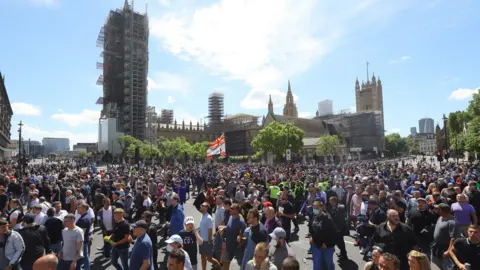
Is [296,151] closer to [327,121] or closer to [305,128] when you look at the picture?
[305,128]

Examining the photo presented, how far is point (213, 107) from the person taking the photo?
5241 inches

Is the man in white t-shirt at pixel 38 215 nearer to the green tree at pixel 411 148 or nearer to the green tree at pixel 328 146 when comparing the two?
the green tree at pixel 328 146

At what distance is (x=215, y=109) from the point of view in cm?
13300

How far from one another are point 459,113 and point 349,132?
40.0m

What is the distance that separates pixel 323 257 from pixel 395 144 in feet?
462

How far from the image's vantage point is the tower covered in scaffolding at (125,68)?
86.6 m

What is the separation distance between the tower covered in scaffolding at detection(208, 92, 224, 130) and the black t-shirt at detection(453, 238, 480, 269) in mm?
125206

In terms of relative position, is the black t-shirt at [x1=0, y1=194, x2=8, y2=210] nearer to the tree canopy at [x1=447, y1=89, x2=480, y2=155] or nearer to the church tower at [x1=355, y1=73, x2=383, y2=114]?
the tree canopy at [x1=447, y1=89, x2=480, y2=155]

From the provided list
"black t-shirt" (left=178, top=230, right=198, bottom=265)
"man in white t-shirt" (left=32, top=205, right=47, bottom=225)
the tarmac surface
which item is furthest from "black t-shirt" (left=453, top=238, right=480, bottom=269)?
"man in white t-shirt" (left=32, top=205, right=47, bottom=225)

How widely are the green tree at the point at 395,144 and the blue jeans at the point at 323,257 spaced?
131 m

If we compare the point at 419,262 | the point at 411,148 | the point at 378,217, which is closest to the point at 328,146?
the point at 378,217

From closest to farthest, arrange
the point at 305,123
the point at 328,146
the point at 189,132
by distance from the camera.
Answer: the point at 328,146 → the point at 305,123 → the point at 189,132

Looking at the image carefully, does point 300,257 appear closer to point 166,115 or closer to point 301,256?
point 301,256

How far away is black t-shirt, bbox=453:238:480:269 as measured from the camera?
5254 mm
